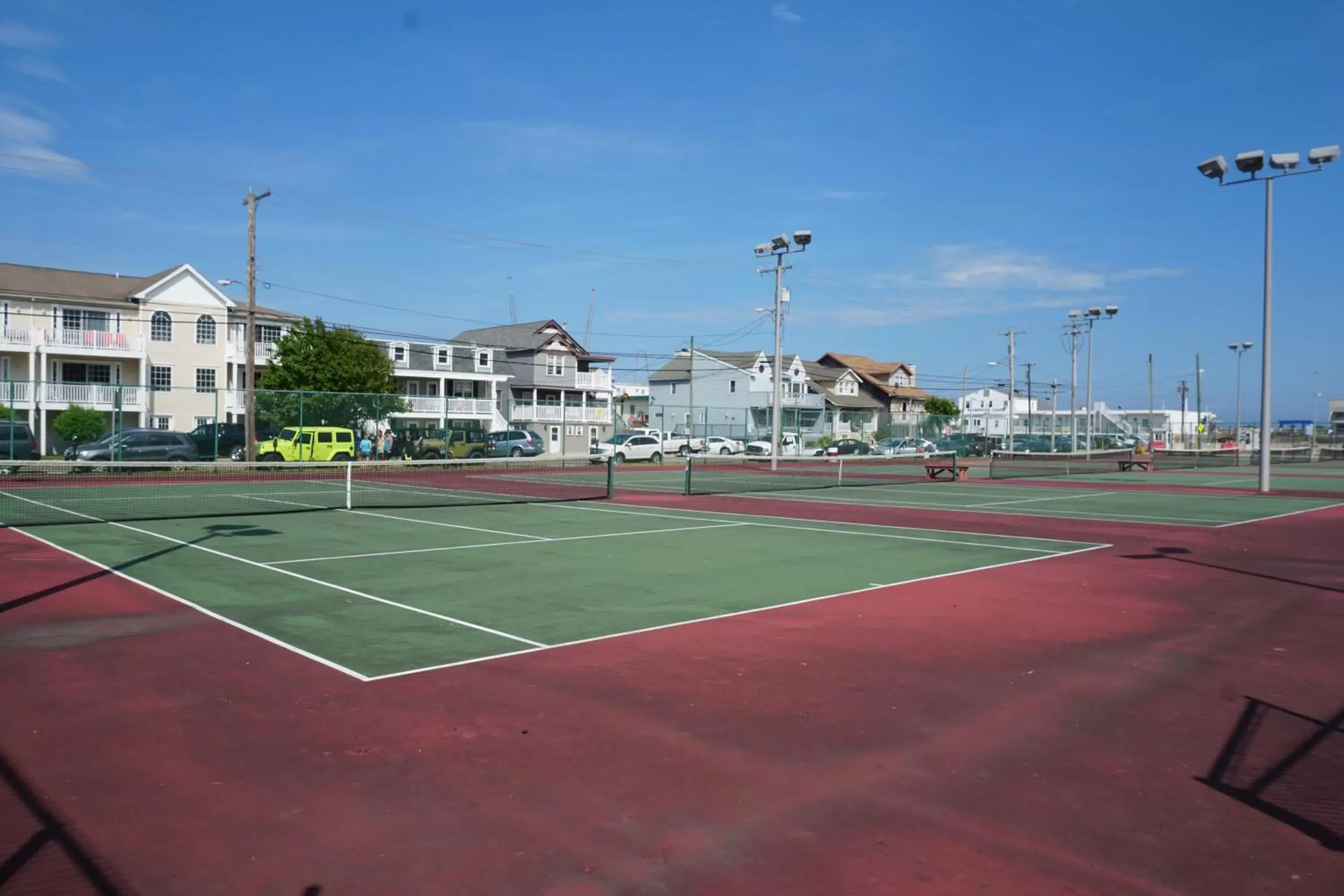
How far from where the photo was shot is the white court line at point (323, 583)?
9555 millimetres

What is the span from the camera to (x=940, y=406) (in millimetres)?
114062

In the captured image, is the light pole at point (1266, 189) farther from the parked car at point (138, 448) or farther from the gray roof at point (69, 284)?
the gray roof at point (69, 284)

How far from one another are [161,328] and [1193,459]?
64.1 meters

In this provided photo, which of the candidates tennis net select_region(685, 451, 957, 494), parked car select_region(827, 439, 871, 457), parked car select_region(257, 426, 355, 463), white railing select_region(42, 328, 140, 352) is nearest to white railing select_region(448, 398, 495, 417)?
tennis net select_region(685, 451, 957, 494)

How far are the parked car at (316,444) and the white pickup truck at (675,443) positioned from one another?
865 inches

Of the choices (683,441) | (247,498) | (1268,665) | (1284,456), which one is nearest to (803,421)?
(683,441)

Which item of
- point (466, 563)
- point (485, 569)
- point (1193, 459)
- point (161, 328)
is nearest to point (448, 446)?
point (161, 328)

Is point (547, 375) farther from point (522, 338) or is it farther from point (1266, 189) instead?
point (1266, 189)

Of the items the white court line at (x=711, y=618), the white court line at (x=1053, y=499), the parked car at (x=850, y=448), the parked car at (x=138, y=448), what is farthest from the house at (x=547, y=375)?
the white court line at (x=711, y=618)

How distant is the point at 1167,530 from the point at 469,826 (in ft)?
62.7

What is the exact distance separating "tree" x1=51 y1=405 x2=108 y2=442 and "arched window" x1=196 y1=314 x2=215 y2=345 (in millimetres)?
21113

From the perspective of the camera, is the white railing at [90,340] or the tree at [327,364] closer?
the white railing at [90,340]

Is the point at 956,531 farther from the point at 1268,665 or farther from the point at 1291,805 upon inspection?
the point at 1291,805

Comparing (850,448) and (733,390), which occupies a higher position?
(733,390)
